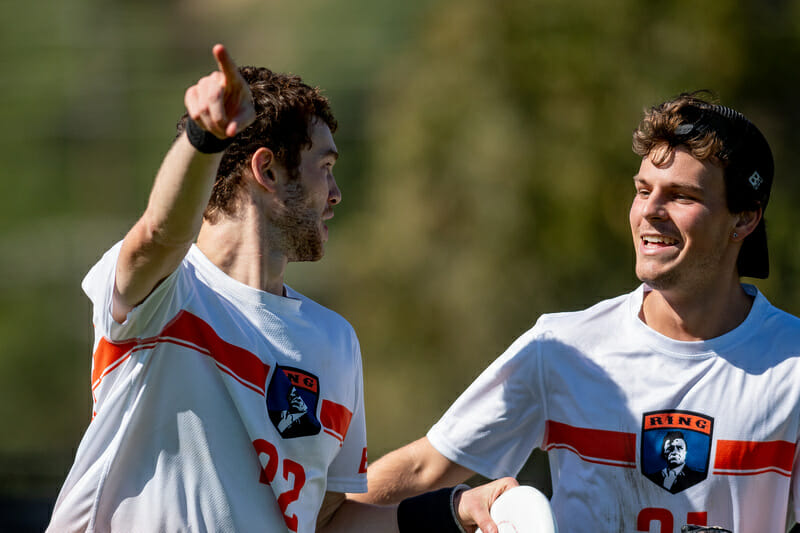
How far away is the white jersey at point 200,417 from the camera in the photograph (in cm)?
291

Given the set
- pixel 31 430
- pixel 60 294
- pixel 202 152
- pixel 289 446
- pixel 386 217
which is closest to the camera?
pixel 202 152

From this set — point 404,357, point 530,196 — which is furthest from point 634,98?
point 404,357

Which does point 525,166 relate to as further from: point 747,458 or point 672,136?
point 747,458

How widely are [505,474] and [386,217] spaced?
302 inches

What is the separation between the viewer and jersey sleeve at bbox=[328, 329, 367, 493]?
138 inches

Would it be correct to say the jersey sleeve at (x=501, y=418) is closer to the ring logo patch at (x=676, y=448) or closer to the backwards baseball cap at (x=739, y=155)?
the ring logo patch at (x=676, y=448)

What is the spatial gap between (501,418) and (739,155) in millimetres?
1274

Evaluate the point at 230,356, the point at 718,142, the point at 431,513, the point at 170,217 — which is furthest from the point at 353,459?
the point at 718,142

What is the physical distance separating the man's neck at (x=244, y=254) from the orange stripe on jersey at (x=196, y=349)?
1.07ft

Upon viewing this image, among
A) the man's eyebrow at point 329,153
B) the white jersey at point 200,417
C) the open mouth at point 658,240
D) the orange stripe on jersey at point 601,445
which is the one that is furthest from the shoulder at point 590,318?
the man's eyebrow at point 329,153

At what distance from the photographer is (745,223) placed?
143 inches

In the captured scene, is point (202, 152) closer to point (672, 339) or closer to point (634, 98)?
point (672, 339)

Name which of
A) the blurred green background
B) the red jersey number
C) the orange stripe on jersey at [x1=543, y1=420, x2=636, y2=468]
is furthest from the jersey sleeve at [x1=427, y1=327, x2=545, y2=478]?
the blurred green background

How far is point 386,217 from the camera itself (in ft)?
36.8
